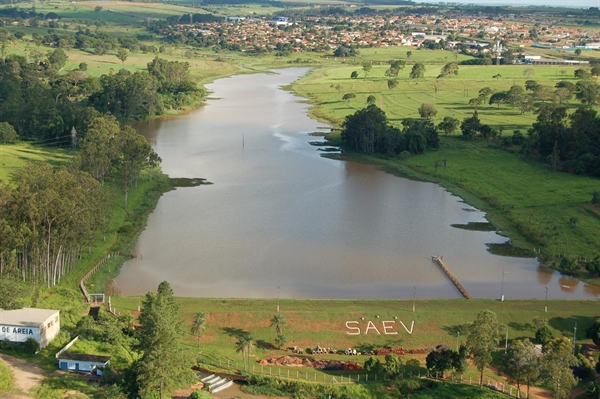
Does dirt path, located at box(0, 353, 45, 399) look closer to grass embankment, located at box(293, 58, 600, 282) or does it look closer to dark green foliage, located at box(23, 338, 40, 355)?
dark green foliage, located at box(23, 338, 40, 355)

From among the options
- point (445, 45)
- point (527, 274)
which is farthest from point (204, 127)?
point (445, 45)

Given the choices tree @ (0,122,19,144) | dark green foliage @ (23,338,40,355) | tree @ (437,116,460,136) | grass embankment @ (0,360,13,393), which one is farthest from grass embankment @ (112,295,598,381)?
tree @ (437,116,460,136)

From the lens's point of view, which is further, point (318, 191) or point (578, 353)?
point (318, 191)

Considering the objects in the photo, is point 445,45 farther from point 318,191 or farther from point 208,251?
point 208,251

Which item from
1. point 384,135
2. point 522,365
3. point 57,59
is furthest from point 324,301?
point 57,59

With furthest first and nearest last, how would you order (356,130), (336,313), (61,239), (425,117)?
(425,117)
(356,130)
(61,239)
(336,313)

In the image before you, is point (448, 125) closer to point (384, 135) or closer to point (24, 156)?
point (384, 135)
